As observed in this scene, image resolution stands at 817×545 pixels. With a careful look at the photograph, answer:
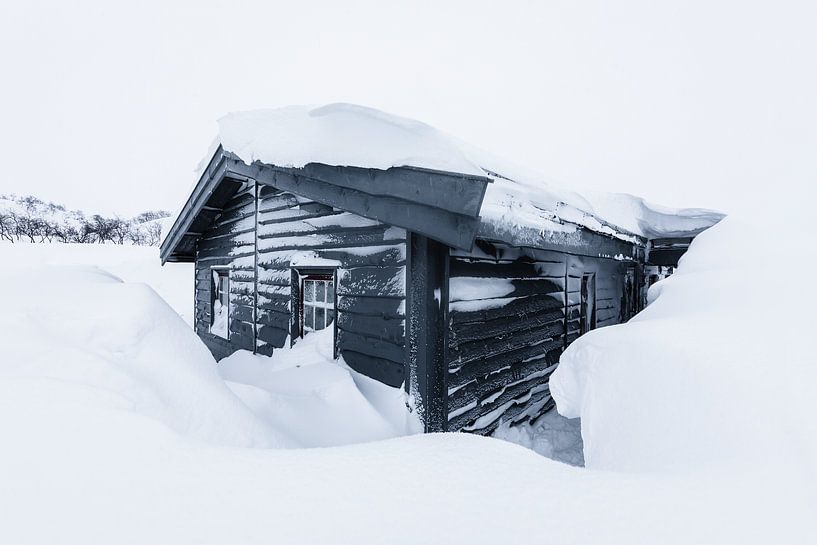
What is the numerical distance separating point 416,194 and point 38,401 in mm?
2030

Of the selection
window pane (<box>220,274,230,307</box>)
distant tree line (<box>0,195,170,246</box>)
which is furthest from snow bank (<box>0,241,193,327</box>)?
window pane (<box>220,274,230,307</box>)

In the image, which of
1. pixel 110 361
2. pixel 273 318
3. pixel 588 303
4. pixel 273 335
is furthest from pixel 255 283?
pixel 588 303

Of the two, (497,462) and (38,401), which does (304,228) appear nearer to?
(38,401)

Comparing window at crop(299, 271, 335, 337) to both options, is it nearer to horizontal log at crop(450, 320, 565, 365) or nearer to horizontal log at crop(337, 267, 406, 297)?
horizontal log at crop(337, 267, 406, 297)

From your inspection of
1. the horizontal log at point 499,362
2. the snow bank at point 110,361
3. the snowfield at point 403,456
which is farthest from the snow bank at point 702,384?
the snow bank at point 110,361

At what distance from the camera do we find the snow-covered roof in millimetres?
2361

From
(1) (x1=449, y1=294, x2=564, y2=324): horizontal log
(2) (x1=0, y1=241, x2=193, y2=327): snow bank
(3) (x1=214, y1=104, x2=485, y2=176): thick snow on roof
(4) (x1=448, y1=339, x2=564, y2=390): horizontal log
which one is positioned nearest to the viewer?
(3) (x1=214, y1=104, x2=485, y2=176): thick snow on roof

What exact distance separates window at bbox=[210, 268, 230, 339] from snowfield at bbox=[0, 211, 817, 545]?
14.4 ft

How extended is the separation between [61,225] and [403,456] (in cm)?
5785

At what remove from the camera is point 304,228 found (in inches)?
167

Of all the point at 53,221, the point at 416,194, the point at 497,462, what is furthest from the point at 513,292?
the point at 53,221

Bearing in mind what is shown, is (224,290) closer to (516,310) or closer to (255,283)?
(255,283)

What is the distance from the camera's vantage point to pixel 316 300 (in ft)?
14.3

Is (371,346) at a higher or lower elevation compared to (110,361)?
lower
